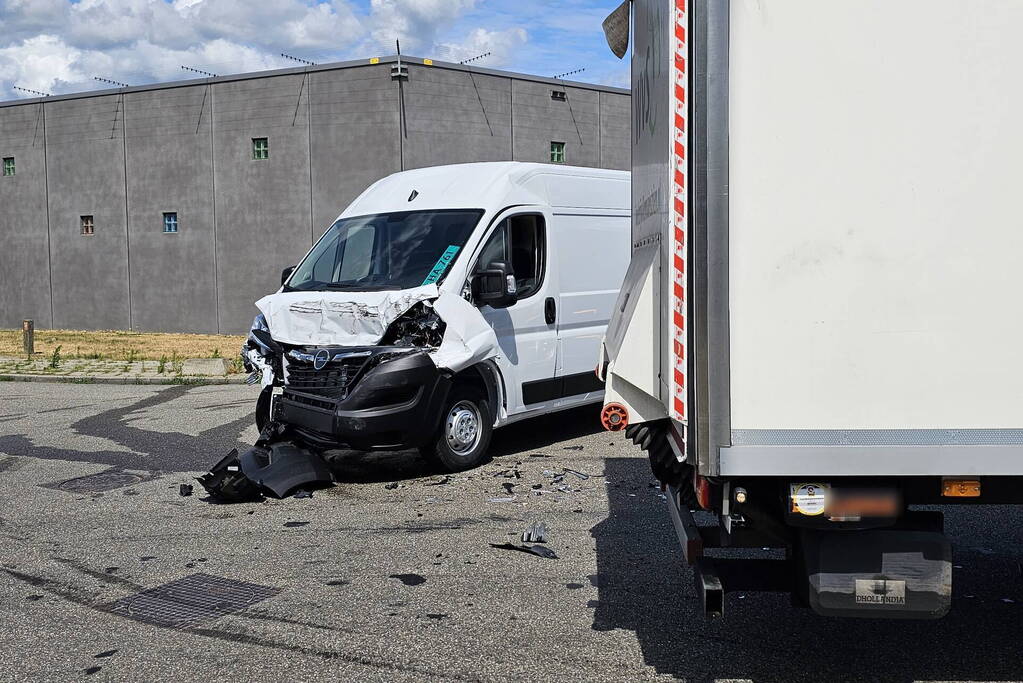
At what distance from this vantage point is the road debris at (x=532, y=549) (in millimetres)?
6164

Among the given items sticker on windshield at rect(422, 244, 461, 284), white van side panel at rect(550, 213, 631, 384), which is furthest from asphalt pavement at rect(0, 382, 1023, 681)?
sticker on windshield at rect(422, 244, 461, 284)

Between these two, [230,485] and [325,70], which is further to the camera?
[325,70]

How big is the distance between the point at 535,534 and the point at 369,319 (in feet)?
8.15

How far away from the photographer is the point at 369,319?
812 cm

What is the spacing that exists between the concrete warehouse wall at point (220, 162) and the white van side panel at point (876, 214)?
25.2m

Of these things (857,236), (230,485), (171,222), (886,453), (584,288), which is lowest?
(230,485)

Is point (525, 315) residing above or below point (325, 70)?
below

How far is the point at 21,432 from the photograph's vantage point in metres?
11.3

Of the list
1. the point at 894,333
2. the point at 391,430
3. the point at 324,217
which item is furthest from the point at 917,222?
the point at 324,217

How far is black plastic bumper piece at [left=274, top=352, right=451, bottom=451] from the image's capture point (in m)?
7.95

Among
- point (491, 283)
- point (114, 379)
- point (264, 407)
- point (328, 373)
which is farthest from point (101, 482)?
point (114, 379)

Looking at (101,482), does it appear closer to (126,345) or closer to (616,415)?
(616,415)

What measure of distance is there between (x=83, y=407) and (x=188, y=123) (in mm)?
19707

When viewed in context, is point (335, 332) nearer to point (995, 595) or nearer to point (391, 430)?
point (391, 430)
